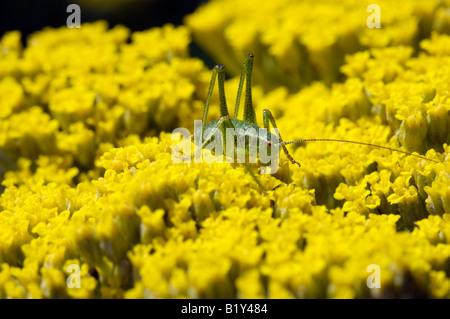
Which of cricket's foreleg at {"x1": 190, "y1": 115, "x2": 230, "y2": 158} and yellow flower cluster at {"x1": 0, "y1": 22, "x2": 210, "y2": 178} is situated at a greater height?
yellow flower cluster at {"x1": 0, "y1": 22, "x2": 210, "y2": 178}

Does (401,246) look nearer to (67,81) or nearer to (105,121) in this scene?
(105,121)

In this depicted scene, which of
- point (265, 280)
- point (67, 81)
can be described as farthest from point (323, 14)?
point (265, 280)

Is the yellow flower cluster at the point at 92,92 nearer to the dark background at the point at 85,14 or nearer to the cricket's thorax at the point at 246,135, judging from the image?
the cricket's thorax at the point at 246,135

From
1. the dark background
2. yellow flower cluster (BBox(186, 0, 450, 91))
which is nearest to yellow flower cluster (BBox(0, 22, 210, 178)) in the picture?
yellow flower cluster (BBox(186, 0, 450, 91))

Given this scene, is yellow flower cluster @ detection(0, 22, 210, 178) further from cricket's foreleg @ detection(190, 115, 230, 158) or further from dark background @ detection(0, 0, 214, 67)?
dark background @ detection(0, 0, 214, 67)

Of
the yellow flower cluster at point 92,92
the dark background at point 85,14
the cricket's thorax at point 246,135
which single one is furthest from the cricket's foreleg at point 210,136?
the dark background at point 85,14

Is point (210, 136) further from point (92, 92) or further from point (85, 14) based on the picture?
point (85, 14)
